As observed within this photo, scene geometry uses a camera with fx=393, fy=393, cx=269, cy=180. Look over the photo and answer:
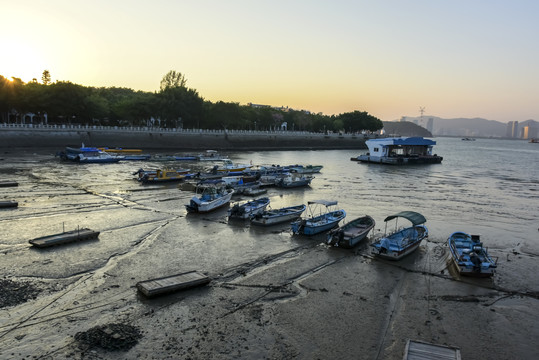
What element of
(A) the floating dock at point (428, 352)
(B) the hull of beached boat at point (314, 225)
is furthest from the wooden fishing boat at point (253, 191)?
(A) the floating dock at point (428, 352)

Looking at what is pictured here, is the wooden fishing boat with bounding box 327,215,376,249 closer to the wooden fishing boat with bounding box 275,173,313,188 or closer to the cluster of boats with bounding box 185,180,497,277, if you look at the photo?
the cluster of boats with bounding box 185,180,497,277

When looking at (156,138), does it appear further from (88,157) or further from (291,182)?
(291,182)

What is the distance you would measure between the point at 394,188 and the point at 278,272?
3766 centimetres

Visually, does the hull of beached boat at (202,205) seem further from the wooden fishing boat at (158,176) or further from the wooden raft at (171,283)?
the wooden fishing boat at (158,176)

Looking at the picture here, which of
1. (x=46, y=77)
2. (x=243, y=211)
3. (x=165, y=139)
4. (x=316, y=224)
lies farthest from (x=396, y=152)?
(x=46, y=77)

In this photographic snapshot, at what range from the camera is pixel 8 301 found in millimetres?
15461

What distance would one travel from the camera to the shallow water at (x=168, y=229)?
19.1 m

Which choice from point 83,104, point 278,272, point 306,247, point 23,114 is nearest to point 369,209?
point 306,247

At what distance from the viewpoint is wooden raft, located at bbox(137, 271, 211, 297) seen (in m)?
16.3

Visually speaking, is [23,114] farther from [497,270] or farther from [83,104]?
[497,270]

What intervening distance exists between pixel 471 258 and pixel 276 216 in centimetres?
1356

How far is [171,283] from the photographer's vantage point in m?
16.8

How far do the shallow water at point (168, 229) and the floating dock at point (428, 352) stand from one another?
25.4 ft

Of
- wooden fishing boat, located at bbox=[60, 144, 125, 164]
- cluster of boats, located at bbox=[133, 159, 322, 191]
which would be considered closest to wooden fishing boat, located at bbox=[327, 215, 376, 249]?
cluster of boats, located at bbox=[133, 159, 322, 191]
